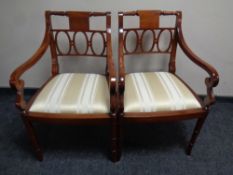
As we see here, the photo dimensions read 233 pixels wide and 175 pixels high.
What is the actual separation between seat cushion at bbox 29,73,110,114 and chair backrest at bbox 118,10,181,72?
24 cm

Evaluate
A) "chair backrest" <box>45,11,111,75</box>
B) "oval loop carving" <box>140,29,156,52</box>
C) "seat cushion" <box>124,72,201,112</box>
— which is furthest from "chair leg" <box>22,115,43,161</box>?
"oval loop carving" <box>140,29,156,52</box>

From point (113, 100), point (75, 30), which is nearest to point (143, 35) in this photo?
point (75, 30)

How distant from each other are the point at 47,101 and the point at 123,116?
1.24 feet

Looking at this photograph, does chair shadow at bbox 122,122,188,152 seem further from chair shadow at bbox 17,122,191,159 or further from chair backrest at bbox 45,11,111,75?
chair backrest at bbox 45,11,111,75

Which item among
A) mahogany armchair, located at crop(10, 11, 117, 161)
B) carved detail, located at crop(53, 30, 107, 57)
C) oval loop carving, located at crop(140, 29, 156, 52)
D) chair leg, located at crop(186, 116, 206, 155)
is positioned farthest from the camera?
oval loop carving, located at crop(140, 29, 156, 52)

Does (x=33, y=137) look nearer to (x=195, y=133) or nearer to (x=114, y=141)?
(x=114, y=141)

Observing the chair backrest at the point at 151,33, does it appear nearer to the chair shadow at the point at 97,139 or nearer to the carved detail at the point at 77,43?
the carved detail at the point at 77,43

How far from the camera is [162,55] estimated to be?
1.61 metres

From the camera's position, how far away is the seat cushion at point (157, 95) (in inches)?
43.4

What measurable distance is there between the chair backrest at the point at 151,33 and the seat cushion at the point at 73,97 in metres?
0.24

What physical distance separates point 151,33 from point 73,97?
0.70 m

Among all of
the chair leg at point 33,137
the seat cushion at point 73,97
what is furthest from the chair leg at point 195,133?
the chair leg at point 33,137

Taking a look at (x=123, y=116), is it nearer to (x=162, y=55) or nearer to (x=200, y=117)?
(x=200, y=117)

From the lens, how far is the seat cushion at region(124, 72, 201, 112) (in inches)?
43.4
